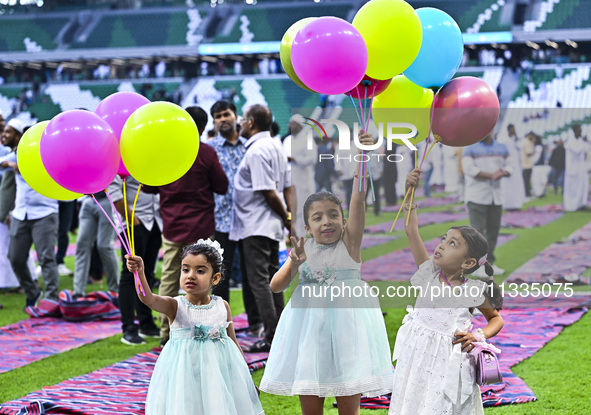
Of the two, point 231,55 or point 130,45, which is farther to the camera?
point 130,45

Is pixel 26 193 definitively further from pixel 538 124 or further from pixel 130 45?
pixel 130 45

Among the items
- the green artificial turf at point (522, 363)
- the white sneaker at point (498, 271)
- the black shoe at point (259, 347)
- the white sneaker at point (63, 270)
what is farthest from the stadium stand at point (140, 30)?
the white sneaker at point (498, 271)

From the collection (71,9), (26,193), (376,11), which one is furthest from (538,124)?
(71,9)

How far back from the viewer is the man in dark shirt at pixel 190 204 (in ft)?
12.4

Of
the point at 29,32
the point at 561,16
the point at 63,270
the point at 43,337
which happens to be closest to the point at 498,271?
the point at 43,337

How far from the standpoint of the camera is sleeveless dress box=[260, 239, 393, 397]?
2.28 meters

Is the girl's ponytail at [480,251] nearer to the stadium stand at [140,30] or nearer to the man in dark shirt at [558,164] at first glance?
the man in dark shirt at [558,164]

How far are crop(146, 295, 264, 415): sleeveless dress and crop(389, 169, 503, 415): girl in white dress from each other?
561mm

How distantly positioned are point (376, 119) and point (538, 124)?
7.21 feet

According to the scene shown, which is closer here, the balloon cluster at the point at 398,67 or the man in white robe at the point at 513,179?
the balloon cluster at the point at 398,67

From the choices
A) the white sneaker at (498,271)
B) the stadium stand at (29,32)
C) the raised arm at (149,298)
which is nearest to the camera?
the raised arm at (149,298)

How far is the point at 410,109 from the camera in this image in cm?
248

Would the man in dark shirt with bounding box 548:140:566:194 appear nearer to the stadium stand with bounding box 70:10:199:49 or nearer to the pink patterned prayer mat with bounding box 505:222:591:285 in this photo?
the pink patterned prayer mat with bounding box 505:222:591:285

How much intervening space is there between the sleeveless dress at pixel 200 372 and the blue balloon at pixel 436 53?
113 centimetres
